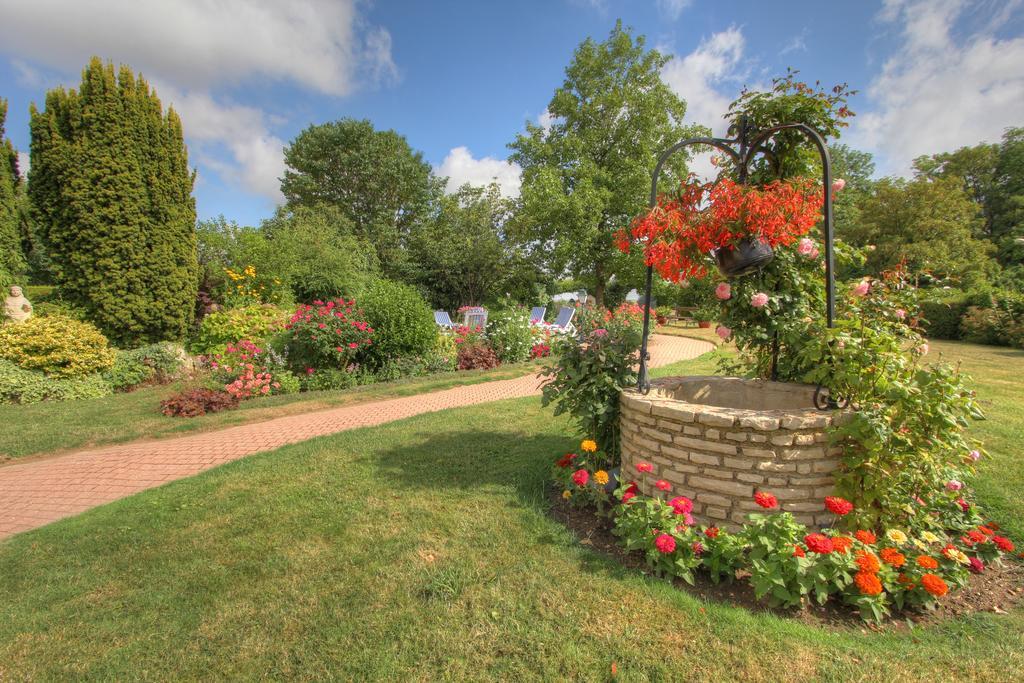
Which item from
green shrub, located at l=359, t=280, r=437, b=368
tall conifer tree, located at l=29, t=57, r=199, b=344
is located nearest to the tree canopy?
green shrub, located at l=359, t=280, r=437, b=368

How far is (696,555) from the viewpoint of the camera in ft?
8.27

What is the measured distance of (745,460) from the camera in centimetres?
265

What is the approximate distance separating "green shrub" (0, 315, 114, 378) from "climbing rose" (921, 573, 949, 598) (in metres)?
11.0

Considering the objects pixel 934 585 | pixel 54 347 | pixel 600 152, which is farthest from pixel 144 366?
pixel 600 152

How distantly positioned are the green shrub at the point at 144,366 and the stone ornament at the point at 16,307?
172 cm

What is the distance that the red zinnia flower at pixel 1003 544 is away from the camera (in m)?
2.49

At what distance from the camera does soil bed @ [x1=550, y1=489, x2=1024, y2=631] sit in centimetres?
220

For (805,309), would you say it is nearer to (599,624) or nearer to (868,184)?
(599,624)

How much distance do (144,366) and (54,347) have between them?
1264mm

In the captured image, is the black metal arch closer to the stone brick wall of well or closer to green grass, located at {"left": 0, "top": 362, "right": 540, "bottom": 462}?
the stone brick wall of well

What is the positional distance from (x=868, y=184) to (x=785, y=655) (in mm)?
40919

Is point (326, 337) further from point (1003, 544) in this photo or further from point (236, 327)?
point (1003, 544)

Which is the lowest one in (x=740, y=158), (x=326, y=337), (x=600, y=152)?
(x=326, y=337)

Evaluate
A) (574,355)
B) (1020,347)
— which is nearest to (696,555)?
(574,355)
